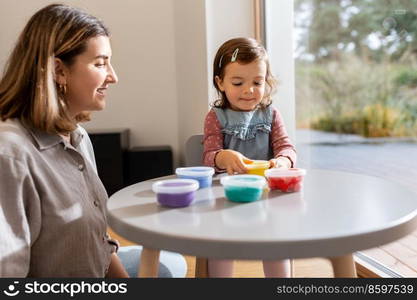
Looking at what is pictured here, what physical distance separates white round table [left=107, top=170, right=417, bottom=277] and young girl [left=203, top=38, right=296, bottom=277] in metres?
0.45

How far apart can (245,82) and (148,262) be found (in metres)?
0.75

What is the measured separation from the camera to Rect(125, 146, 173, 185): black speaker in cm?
384

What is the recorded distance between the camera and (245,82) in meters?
1.57

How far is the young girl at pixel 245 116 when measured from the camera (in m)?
1.57

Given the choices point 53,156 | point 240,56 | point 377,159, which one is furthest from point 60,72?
point 377,159

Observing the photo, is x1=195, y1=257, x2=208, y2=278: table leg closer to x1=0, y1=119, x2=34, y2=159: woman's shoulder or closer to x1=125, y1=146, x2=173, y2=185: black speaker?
x1=0, y1=119, x2=34, y2=159: woman's shoulder

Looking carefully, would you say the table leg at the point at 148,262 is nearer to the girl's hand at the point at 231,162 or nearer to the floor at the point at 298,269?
the girl's hand at the point at 231,162

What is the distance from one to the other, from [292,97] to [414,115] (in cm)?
93

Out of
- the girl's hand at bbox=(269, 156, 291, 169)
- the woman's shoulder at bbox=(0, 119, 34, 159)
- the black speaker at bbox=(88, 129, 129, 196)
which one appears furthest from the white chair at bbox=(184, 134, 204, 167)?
the black speaker at bbox=(88, 129, 129, 196)

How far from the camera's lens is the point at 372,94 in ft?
7.60

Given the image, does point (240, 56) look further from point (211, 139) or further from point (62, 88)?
point (62, 88)

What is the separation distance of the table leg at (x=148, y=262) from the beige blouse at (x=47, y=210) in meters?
0.16

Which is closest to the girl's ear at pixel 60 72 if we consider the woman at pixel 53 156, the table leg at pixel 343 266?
the woman at pixel 53 156

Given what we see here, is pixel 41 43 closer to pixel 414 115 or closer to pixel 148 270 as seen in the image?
pixel 148 270
